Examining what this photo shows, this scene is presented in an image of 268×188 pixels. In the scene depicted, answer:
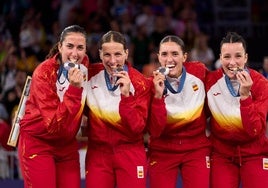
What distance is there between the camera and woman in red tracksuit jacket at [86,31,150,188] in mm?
8234

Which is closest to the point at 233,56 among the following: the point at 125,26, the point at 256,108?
the point at 256,108

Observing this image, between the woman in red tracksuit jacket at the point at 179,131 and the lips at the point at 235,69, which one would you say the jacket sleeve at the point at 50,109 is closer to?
the woman in red tracksuit jacket at the point at 179,131

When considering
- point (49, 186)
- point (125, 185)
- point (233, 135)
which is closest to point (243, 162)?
point (233, 135)

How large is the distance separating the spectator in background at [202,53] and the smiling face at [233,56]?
5.40 m

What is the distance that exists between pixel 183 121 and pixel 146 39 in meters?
5.77

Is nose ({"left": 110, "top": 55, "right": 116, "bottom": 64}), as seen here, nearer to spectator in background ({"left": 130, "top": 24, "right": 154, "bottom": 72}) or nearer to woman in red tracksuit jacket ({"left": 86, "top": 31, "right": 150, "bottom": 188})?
woman in red tracksuit jacket ({"left": 86, "top": 31, "right": 150, "bottom": 188})

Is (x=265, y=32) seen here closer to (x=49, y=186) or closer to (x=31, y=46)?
(x=31, y=46)

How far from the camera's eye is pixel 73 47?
8164 millimetres

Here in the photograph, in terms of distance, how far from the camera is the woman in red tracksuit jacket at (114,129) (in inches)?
324

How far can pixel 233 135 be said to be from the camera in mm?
8398

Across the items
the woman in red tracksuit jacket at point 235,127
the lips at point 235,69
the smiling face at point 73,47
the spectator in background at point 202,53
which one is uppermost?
the spectator in background at point 202,53

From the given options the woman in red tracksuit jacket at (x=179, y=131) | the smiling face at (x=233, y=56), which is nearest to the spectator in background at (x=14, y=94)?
the woman in red tracksuit jacket at (x=179, y=131)

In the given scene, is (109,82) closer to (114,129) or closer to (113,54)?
(113,54)

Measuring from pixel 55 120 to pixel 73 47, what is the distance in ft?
2.19
